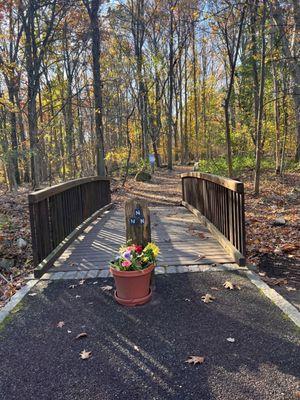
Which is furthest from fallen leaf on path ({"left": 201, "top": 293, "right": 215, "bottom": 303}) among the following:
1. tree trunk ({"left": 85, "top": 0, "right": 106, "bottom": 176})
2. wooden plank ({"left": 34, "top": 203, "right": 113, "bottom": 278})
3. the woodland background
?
tree trunk ({"left": 85, "top": 0, "right": 106, "bottom": 176})

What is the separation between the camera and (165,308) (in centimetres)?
331

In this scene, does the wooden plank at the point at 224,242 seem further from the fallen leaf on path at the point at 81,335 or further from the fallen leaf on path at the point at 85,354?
the fallen leaf on path at the point at 85,354

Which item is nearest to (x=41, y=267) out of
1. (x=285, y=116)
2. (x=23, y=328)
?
(x=23, y=328)

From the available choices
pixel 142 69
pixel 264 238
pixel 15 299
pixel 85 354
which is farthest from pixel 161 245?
pixel 142 69

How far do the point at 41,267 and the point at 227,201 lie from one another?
278 cm

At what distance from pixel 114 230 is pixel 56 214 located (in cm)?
166

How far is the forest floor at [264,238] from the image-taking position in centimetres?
443

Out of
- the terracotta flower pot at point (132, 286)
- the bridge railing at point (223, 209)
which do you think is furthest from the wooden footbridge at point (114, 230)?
the terracotta flower pot at point (132, 286)

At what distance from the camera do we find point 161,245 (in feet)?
17.9

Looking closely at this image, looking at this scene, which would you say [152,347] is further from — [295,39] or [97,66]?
[97,66]

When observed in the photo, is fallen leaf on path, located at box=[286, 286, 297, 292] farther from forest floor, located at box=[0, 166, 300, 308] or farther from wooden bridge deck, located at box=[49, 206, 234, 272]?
wooden bridge deck, located at box=[49, 206, 234, 272]

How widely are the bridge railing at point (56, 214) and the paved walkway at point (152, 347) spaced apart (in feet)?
2.80

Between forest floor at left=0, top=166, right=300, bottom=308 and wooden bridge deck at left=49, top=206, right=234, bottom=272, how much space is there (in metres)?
0.60

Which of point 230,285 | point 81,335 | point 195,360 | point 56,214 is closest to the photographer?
point 195,360
